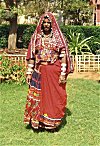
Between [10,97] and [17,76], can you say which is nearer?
[10,97]

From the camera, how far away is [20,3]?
13.5 m

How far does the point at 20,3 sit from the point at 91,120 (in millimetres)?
8963

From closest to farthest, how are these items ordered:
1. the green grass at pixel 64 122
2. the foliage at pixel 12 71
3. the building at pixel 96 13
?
the green grass at pixel 64 122 → the foliage at pixel 12 71 → the building at pixel 96 13

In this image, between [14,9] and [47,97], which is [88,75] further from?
[47,97]

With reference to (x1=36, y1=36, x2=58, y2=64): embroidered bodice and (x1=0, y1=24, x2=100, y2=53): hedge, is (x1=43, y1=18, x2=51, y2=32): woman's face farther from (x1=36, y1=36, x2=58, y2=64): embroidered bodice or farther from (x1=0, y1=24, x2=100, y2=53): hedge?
(x1=0, y1=24, x2=100, y2=53): hedge

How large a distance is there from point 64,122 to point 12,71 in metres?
3.18

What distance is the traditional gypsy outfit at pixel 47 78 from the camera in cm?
482

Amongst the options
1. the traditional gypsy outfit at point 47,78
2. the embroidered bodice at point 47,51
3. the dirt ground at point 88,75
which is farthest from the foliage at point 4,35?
the embroidered bodice at point 47,51

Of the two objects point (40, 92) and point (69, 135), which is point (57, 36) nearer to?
point (40, 92)

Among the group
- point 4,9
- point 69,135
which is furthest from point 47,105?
point 4,9

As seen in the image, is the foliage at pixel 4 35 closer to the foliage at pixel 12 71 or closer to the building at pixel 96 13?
the foliage at pixel 12 71

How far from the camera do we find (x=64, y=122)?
18.2 ft

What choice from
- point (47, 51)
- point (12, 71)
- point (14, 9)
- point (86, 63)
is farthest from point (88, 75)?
point (47, 51)

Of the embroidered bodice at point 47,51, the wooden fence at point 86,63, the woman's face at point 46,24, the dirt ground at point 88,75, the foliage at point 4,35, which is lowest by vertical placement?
the dirt ground at point 88,75
